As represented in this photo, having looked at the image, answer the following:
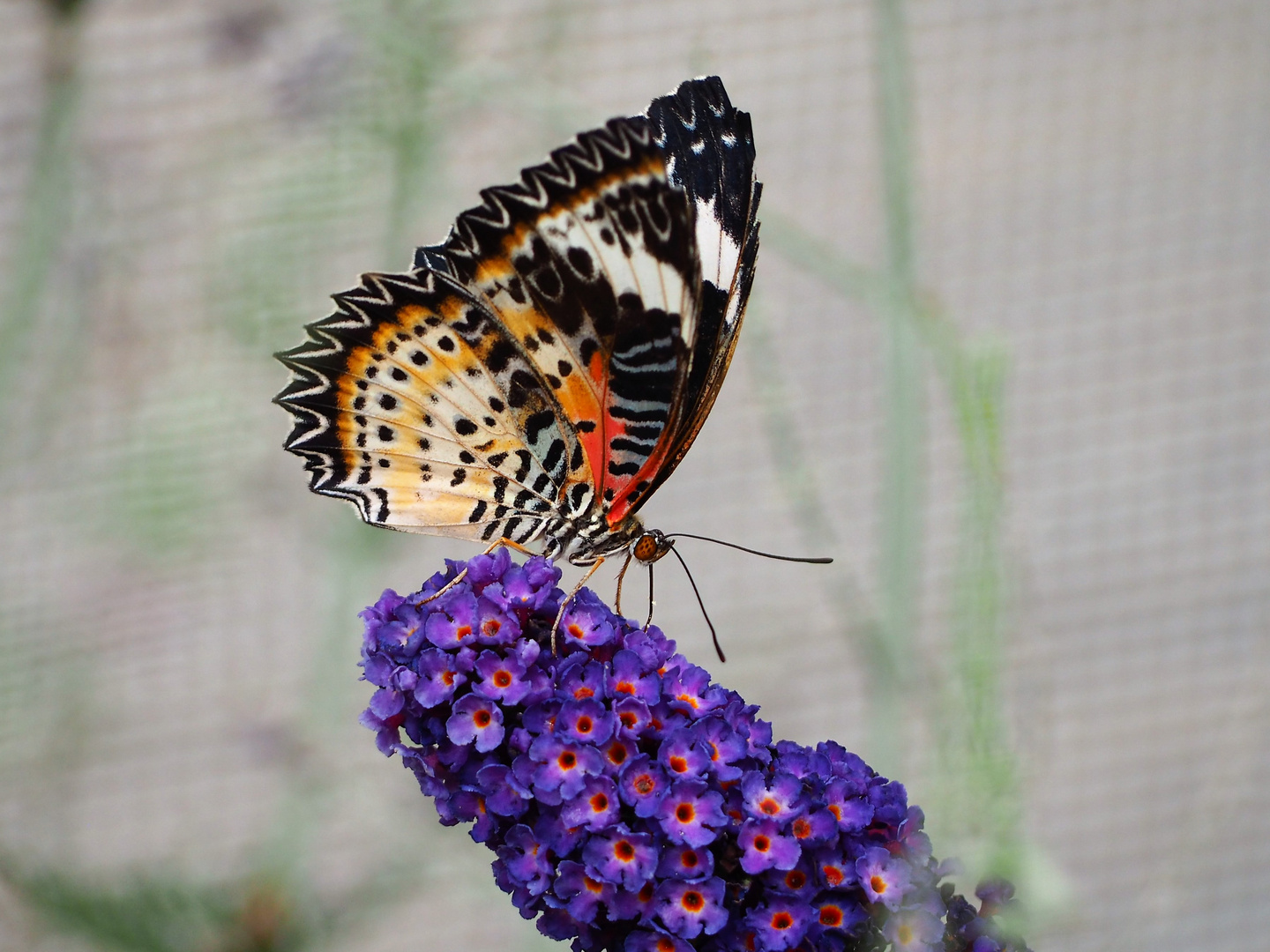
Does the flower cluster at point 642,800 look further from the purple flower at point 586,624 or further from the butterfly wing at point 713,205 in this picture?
the butterfly wing at point 713,205

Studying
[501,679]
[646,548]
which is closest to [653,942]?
[501,679]

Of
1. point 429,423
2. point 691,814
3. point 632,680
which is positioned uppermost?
point 429,423

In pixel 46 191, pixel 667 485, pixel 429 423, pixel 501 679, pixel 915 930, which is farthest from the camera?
pixel 667 485

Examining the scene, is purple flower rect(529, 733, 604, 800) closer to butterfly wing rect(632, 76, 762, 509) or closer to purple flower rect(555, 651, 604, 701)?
purple flower rect(555, 651, 604, 701)

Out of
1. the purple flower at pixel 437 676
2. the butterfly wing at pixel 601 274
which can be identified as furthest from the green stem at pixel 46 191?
the purple flower at pixel 437 676

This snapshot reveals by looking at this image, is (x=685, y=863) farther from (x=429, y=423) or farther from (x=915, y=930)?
(x=429, y=423)
